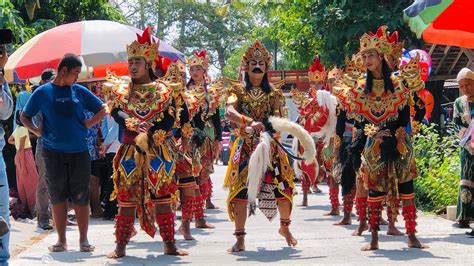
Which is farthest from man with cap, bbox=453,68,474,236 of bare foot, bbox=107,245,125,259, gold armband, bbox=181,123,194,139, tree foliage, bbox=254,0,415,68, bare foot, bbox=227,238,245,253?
tree foliage, bbox=254,0,415,68

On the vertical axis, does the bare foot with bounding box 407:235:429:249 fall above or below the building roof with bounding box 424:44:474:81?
below

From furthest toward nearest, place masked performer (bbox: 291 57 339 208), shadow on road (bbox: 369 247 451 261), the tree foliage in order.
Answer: the tree foliage → masked performer (bbox: 291 57 339 208) → shadow on road (bbox: 369 247 451 261)

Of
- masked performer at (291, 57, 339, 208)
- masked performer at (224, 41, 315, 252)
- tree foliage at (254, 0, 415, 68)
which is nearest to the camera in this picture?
masked performer at (224, 41, 315, 252)

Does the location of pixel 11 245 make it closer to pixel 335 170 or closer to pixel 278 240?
pixel 278 240

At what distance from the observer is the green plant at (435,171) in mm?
12359

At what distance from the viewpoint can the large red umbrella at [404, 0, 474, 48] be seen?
9094 mm

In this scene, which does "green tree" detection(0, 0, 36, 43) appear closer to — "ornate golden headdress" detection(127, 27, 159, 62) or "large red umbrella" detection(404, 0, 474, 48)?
"ornate golden headdress" detection(127, 27, 159, 62)

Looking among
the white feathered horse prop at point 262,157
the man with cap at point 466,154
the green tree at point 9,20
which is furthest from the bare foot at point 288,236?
the green tree at point 9,20

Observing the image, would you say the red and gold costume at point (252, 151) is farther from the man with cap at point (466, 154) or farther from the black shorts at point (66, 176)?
the man with cap at point (466, 154)

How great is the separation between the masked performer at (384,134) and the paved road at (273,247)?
41 cm

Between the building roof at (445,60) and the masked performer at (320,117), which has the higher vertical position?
the building roof at (445,60)

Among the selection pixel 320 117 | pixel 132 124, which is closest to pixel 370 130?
pixel 132 124

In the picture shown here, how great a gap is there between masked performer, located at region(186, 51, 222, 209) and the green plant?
127 inches

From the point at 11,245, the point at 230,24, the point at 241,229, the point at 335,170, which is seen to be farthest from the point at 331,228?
the point at 230,24
